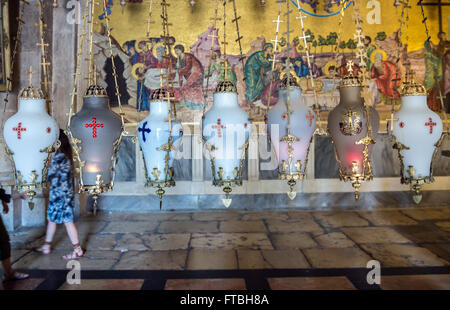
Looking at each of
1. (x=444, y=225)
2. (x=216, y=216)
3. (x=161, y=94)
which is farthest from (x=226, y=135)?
(x=444, y=225)

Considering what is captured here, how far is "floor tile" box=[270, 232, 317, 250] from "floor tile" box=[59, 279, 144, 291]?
1729 mm

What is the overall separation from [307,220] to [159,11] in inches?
163

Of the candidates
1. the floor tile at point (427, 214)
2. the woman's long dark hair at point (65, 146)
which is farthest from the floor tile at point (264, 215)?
the woman's long dark hair at point (65, 146)

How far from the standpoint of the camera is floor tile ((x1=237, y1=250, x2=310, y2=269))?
3.72 metres

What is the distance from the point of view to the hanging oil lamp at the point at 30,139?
5.77ft

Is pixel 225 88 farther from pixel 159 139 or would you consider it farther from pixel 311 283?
pixel 311 283

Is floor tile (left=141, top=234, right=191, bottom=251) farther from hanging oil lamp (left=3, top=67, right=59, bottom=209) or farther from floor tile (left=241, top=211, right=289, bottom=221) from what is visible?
hanging oil lamp (left=3, top=67, right=59, bottom=209)

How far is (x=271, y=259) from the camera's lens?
12.9ft

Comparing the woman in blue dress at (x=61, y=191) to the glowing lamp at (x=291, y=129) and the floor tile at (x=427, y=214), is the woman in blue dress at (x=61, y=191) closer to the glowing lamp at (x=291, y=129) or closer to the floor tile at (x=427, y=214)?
the glowing lamp at (x=291, y=129)

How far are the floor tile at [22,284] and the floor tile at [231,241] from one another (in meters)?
1.68

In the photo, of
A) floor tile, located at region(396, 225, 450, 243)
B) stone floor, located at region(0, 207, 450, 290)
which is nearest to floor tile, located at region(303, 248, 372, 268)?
stone floor, located at region(0, 207, 450, 290)

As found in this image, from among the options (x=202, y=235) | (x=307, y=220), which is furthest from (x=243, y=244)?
(x=307, y=220)

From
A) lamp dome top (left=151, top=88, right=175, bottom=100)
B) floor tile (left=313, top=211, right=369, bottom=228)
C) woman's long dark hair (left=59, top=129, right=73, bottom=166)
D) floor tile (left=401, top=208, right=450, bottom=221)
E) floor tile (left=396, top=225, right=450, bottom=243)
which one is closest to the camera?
lamp dome top (left=151, top=88, right=175, bottom=100)

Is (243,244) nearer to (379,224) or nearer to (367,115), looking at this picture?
(379,224)
